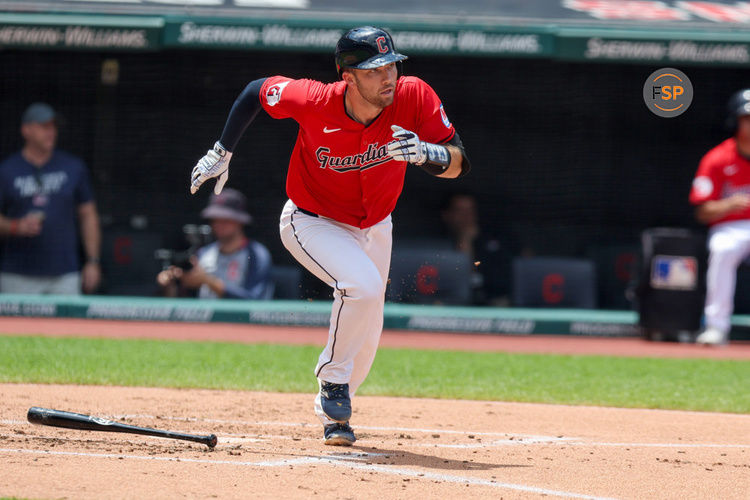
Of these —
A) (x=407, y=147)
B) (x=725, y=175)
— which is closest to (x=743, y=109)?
(x=725, y=175)

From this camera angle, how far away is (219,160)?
5000mm

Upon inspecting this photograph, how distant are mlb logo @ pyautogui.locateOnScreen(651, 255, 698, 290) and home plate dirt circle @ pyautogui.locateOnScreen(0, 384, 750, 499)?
3.80 meters

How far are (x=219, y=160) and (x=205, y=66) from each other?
687 centimetres

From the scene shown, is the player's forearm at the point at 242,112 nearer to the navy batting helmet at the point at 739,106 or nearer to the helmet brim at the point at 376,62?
the helmet brim at the point at 376,62

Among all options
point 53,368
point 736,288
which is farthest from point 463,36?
point 53,368

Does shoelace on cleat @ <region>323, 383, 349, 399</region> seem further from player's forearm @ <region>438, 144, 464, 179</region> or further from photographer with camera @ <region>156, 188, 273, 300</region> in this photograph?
photographer with camera @ <region>156, 188, 273, 300</region>

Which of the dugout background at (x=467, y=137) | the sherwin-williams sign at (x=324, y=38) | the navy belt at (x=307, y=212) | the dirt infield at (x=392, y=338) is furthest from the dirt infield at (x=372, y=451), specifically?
the dugout background at (x=467, y=137)

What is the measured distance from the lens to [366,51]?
451 centimetres

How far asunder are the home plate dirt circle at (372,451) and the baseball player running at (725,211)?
3517 mm

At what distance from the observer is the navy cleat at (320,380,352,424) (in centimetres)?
466

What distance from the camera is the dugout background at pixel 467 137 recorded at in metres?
11.5

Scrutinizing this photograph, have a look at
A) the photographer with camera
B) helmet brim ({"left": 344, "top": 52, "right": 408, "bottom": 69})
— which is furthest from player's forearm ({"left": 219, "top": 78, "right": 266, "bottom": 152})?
the photographer with camera

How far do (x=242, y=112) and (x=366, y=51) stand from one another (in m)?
0.75

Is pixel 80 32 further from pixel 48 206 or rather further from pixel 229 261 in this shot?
pixel 229 261
